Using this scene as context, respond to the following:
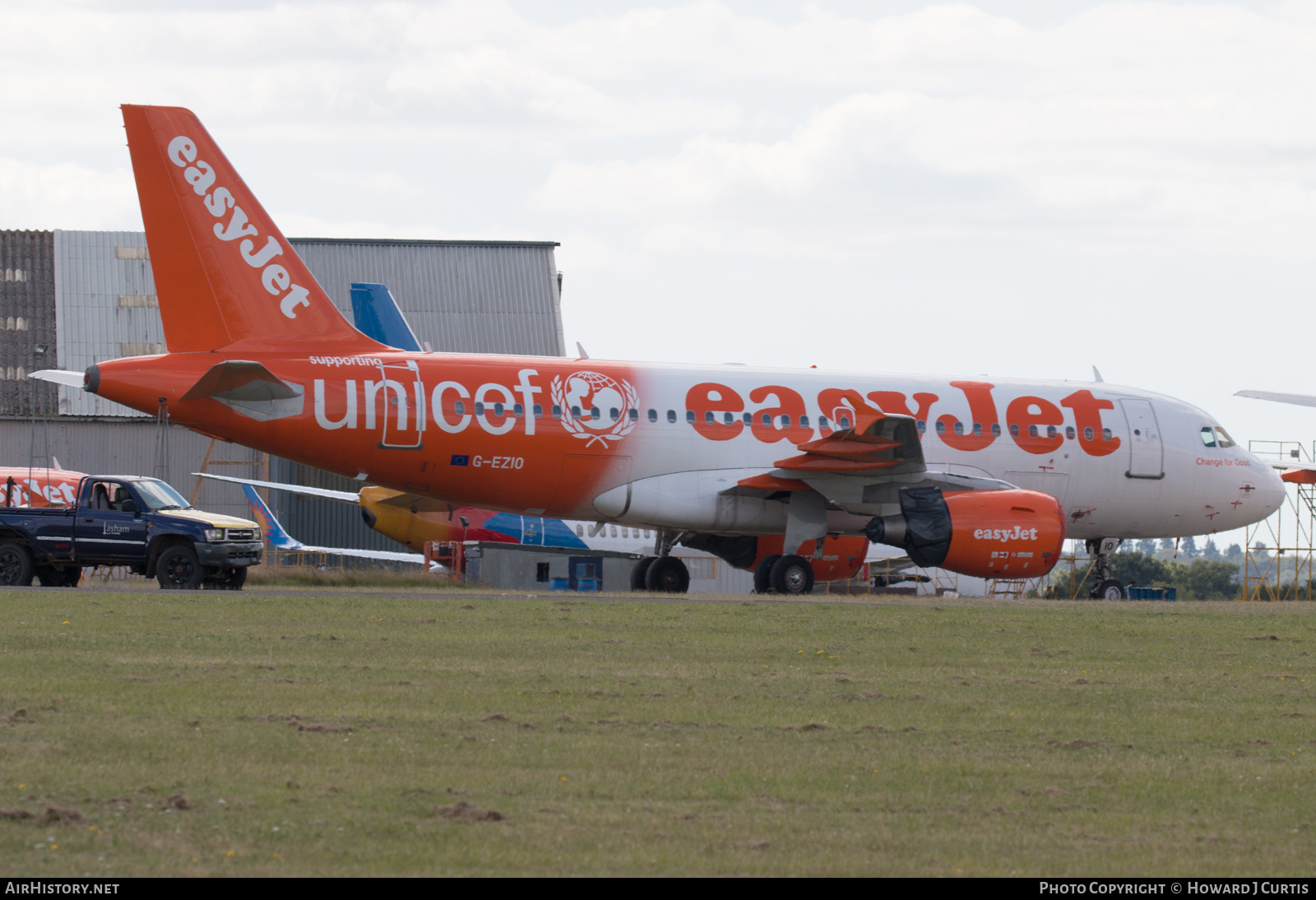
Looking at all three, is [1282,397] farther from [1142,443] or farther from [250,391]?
[250,391]

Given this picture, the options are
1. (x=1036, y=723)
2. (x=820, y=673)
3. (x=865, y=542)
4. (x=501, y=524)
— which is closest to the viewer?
(x=1036, y=723)

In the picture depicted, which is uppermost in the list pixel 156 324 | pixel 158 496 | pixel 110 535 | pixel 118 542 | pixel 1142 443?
pixel 156 324

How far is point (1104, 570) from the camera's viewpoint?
30.0m

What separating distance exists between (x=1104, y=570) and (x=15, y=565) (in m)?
19.4

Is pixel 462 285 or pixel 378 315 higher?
pixel 462 285

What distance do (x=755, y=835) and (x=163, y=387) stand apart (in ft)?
57.0

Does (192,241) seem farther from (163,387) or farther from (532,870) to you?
(532,870)

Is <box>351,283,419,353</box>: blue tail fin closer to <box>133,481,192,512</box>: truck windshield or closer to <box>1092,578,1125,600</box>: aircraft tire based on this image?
<box>133,481,192,512</box>: truck windshield

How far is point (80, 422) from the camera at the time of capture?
49500mm

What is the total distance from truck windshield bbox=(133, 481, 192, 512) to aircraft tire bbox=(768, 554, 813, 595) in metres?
9.66

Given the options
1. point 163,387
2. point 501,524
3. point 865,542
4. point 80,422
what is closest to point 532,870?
point 163,387

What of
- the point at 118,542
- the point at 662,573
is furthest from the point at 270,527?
the point at 118,542

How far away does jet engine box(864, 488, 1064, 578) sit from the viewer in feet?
81.8

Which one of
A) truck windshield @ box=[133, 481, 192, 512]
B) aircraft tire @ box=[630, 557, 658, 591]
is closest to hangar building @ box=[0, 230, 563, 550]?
aircraft tire @ box=[630, 557, 658, 591]
